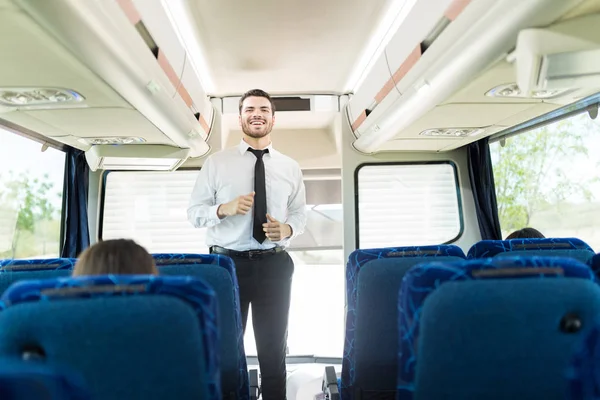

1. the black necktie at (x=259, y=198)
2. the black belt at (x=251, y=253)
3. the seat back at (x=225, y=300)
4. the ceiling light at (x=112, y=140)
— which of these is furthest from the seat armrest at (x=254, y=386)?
the ceiling light at (x=112, y=140)

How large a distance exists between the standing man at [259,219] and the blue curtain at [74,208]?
192 cm

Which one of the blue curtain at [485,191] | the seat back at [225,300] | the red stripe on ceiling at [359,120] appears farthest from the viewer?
the blue curtain at [485,191]

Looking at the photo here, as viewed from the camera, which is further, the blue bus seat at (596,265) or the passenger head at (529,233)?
the passenger head at (529,233)

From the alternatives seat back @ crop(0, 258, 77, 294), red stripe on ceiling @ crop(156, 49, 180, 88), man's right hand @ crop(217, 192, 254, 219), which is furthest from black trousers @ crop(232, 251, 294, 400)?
red stripe on ceiling @ crop(156, 49, 180, 88)

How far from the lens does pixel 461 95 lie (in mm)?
2471

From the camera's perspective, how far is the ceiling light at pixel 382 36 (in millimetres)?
2902

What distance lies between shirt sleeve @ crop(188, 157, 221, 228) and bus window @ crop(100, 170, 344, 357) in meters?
1.84

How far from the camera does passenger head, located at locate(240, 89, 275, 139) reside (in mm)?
2756

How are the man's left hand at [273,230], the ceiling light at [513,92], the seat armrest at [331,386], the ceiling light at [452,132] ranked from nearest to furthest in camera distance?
the seat armrest at [331,386] → the ceiling light at [513,92] → the man's left hand at [273,230] → the ceiling light at [452,132]

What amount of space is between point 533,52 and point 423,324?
3.87ft

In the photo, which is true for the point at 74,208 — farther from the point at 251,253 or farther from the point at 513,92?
the point at 513,92

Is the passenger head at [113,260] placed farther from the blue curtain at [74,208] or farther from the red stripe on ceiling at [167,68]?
the blue curtain at [74,208]

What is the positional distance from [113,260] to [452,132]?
312cm

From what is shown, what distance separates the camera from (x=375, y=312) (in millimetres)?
1766
